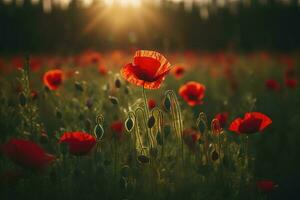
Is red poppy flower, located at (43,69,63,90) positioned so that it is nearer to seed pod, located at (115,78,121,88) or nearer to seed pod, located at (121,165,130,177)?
seed pod, located at (115,78,121,88)

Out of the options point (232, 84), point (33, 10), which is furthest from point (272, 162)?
point (33, 10)

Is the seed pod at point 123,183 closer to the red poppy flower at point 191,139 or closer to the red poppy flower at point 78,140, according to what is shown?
the red poppy flower at point 78,140

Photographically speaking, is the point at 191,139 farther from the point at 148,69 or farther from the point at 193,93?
the point at 148,69

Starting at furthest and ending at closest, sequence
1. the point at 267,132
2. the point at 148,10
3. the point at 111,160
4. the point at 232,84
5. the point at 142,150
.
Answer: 1. the point at 148,10
2. the point at 232,84
3. the point at 267,132
4. the point at 111,160
5. the point at 142,150

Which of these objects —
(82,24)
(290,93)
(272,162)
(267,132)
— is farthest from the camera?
(82,24)

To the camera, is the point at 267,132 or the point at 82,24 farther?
the point at 82,24

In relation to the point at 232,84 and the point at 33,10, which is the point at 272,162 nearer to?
the point at 232,84

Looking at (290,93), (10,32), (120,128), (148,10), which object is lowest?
(120,128)

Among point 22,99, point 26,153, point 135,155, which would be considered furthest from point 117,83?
point 26,153
